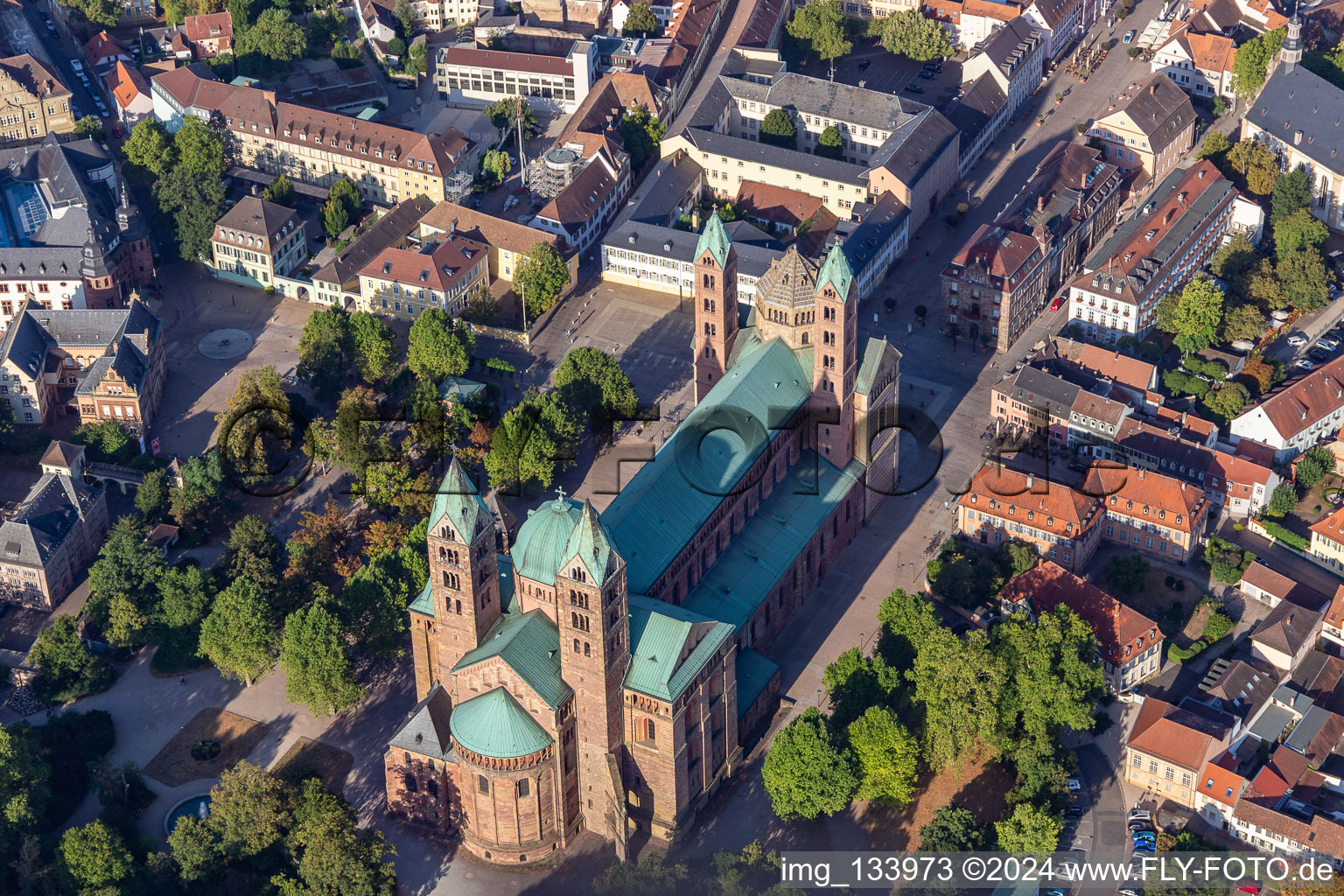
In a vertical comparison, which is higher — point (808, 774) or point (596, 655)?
point (596, 655)

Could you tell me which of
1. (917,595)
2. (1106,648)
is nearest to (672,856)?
(917,595)

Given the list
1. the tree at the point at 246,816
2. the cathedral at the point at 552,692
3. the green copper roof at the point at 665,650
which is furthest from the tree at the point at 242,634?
the green copper roof at the point at 665,650

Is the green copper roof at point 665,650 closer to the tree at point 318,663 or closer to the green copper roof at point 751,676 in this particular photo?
the green copper roof at point 751,676

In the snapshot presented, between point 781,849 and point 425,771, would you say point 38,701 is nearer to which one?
point 425,771

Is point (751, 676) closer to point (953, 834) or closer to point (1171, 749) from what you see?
point (953, 834)

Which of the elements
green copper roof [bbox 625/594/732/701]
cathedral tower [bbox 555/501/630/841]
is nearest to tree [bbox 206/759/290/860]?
cathedral tower [bbox 555/501/630/841]

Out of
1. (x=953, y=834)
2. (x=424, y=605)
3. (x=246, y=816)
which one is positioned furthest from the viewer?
(x=424, y=605)

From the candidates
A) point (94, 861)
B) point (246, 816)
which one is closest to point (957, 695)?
point (246, 816)
